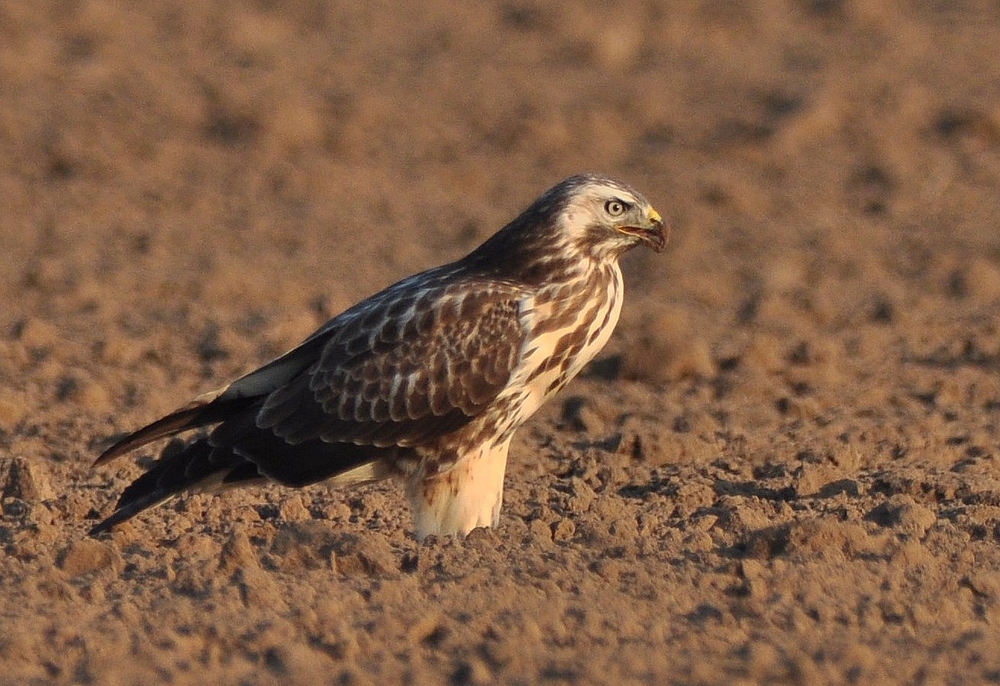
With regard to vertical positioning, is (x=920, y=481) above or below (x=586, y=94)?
below

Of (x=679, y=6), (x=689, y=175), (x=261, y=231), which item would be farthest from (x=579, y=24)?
(x=261, y=231)

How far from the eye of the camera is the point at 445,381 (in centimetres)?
791

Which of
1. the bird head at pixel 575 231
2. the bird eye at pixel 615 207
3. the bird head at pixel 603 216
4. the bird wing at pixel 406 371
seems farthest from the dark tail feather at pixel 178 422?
the bird eye at pixel 615 207

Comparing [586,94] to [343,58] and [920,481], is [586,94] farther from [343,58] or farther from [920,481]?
[920,481]

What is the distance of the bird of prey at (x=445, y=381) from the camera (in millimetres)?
7852

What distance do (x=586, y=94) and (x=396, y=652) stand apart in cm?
1165

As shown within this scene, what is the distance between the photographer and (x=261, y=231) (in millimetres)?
14625

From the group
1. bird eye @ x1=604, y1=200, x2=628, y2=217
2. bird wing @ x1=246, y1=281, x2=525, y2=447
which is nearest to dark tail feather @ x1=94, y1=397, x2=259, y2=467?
bird wing @ x1=246, y1=281, x2=525, y2=447

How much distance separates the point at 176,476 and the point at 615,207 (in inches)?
85.8

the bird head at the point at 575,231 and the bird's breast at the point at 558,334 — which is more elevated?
the bird head at the point at 575,231

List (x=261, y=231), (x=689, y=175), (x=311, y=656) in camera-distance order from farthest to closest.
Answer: (x=689, y=175)
(x=261, y=231)
(x=311, y=656)

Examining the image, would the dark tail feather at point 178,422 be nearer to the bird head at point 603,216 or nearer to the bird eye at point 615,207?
the bird head at point 603,216

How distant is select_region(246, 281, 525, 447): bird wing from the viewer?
782 centimetres

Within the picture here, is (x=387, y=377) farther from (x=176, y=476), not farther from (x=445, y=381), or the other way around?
(x=176, y=476)
